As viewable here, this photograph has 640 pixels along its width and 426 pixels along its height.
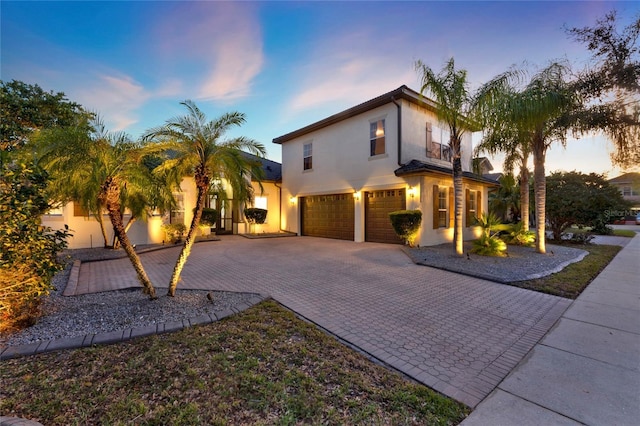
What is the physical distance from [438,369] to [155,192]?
217 inches

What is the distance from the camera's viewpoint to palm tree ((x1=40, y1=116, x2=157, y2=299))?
427cm

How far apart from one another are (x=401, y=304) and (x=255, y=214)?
12.7 metres

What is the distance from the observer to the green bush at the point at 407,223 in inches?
438

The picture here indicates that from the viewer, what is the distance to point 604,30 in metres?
8.05

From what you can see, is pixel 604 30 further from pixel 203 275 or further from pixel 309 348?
pixel 203 275

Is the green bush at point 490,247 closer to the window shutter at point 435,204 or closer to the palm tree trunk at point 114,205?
the window shutter at point 435,204

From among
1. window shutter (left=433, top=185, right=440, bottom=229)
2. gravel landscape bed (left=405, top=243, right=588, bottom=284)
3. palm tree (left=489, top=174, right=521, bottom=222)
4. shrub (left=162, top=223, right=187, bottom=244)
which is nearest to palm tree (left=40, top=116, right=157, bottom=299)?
gravel landscape bed (left=405, top=243, right=588, bottom=284)

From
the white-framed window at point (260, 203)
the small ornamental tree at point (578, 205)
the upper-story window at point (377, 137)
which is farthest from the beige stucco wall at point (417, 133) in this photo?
the white-framed window at point (260, 203)

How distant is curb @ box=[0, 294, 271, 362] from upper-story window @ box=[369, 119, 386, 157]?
10557mm

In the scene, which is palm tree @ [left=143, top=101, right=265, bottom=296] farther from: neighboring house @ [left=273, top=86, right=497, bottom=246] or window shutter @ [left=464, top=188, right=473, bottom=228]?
window shutter @ [left=464, top=188, right=473, bottom=228]

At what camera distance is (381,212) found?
1320 centimetres

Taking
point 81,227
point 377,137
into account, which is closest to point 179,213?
point 81,227

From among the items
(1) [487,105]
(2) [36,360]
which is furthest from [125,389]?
(1) [487,105]

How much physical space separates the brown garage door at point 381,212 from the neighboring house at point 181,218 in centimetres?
543
